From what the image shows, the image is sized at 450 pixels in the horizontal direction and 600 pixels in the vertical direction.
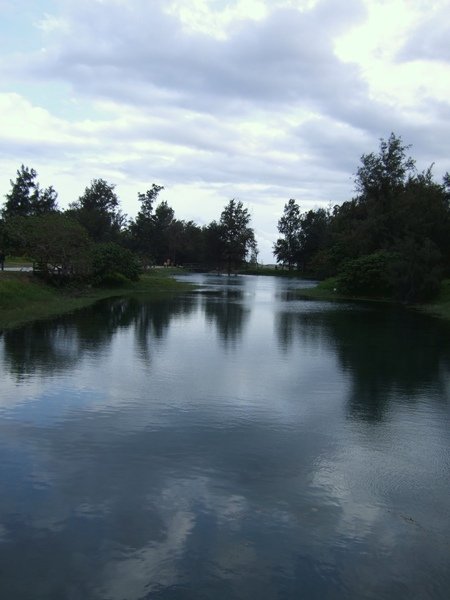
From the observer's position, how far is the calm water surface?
17.7 ft

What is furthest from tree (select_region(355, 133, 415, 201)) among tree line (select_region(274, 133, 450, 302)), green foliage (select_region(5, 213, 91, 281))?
green foliage (select_region(5, 213, 91, 281))

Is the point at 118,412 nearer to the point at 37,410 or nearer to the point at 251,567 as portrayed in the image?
the point at 37,410

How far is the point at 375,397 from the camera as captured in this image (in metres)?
12.0

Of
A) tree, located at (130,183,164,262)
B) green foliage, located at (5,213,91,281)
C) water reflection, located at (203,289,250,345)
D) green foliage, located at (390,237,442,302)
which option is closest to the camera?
water reflection, located at (203,289,250,345)

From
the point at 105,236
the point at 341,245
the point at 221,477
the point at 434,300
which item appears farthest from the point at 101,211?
the point at 221,477

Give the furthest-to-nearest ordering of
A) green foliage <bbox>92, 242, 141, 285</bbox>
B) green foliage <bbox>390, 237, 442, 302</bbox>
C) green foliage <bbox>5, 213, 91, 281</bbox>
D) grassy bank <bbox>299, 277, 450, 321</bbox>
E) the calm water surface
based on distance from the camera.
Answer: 1. green foliage <bbox>92, 242, 141, 285</bbox>
2. green foliage <bbox>390, 237, 442, 302</bbox>
3. green foliage <bbox>5, 213, 91, 281</bbox>
4. grassy bank <bbox>299, 277, 450, 321</bbox>
5. the calm water surface

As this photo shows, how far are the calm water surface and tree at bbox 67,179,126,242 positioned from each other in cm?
5661

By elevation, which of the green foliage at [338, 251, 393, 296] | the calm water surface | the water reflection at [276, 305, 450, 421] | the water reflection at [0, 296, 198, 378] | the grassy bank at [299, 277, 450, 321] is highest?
the green foliage at [338, 251, 393, 296]

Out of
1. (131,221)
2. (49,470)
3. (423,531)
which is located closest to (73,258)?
(49,470)

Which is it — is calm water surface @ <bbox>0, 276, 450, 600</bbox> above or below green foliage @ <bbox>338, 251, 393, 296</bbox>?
below

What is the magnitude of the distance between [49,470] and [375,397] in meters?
6.90

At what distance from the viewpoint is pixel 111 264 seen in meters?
41.0

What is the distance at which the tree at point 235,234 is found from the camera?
358 ft

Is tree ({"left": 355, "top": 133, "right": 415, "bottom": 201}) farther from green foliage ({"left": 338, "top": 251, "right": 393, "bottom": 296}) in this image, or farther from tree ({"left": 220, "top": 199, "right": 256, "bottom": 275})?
tree ({"left": 220, "top": 199, "right": 256, "bottom": 275})
